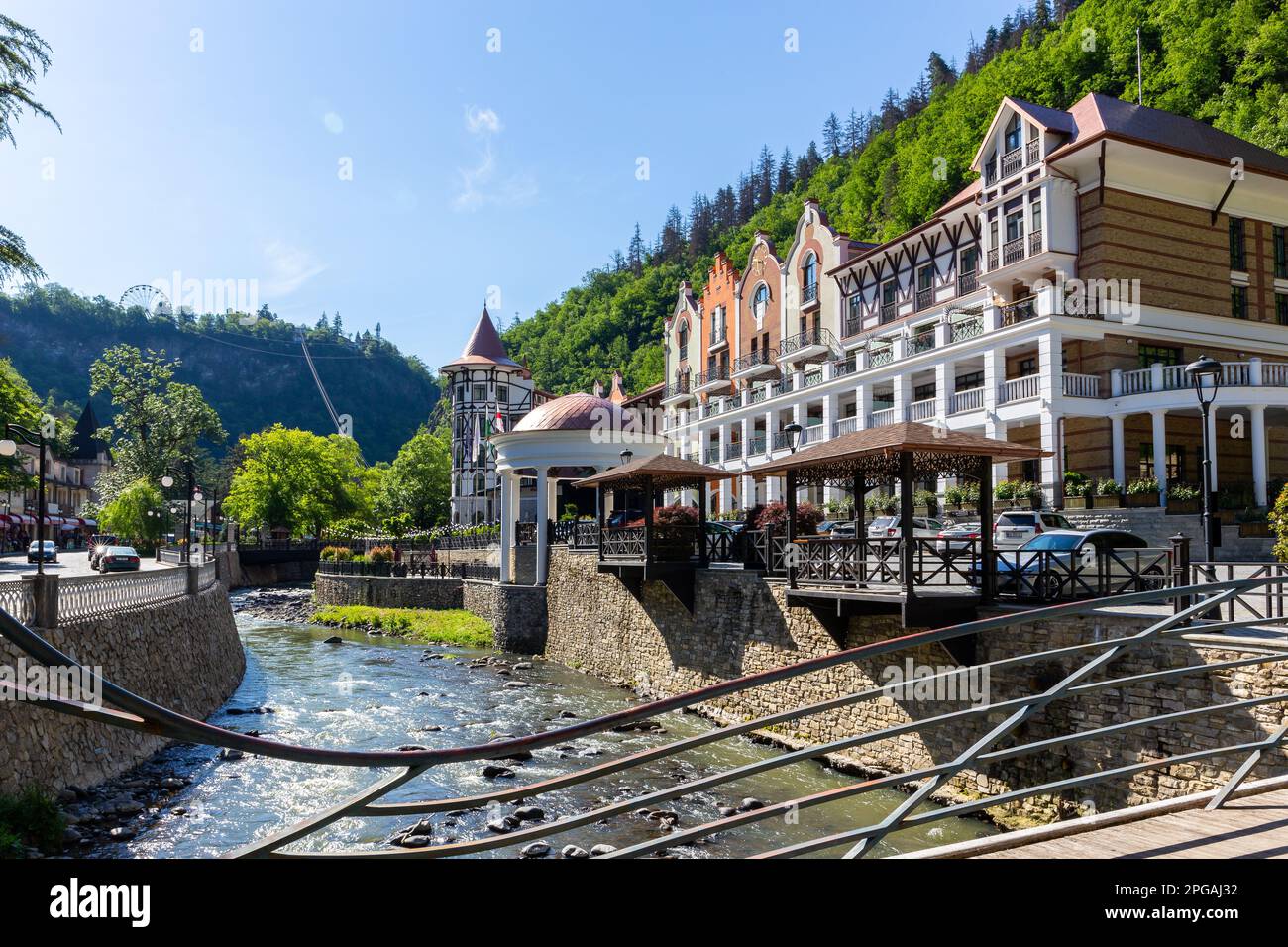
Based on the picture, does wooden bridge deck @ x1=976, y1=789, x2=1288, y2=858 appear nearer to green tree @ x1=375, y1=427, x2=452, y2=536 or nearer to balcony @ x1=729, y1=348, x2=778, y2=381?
balcony @ x1=729, y1=348, x2=778, y2=381

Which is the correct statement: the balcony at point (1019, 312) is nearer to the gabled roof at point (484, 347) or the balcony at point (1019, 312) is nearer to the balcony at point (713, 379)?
the balcony at point (713, 379)

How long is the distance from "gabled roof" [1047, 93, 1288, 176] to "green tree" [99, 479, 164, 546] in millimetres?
50824

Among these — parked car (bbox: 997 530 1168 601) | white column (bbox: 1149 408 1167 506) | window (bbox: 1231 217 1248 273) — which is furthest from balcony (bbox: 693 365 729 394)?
parked car (bbox: 997 530 1168 601)

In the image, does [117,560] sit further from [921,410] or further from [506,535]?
[921,410]

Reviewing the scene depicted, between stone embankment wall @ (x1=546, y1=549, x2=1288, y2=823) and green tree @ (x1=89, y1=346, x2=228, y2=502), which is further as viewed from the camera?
green tree @ (x1=89, y1=346, x2=228, y2=502)

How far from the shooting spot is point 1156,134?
30797 millimetres

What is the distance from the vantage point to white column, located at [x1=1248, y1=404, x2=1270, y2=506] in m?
25.5

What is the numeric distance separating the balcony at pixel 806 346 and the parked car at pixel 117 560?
103ft

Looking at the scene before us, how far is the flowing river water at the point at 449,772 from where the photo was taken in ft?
36.0

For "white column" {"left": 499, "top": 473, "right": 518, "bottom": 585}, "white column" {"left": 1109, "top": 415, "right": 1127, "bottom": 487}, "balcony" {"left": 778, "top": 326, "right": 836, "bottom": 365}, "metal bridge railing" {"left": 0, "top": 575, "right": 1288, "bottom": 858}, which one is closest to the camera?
"metal bridge railing" {"left": 0, "top": 575, "right": 1288, "bottom": 858}

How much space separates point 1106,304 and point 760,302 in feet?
74.2

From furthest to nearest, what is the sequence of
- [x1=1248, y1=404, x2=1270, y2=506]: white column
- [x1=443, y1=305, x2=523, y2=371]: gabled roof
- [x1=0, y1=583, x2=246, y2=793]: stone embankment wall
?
1. [x1=443, y1=305, x2=523, y2=371]: gabled roof
2. [x1=1248, y1=404, x2=1270, y2=506]: white column
3. [x1=0, y1=583, x2=246, y2=793]: stone embankment wall
